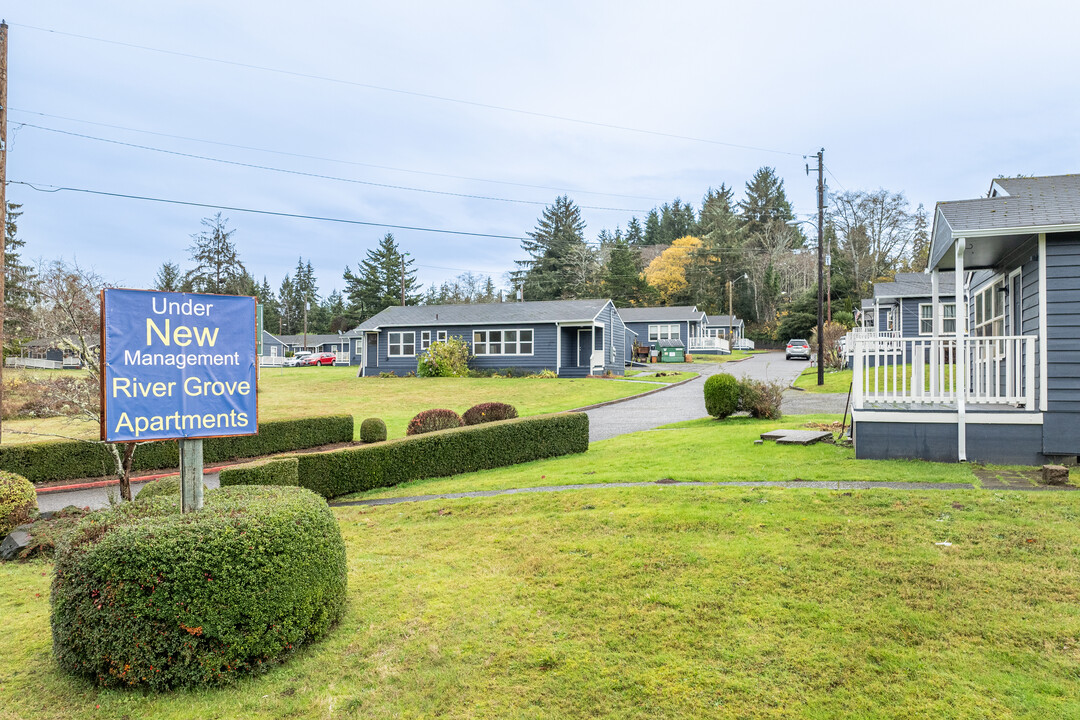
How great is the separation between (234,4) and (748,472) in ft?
52.4

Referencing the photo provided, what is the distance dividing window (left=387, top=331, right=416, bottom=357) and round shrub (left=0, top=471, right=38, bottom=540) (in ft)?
94.7

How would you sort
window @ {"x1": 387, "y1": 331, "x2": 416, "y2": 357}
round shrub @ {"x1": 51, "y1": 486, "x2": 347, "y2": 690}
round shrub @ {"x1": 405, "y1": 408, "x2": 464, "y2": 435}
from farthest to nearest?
1. window @ {"x1": 387, "y1": 331, "x2": 416, "y2": 357}
2. round shrub @ {"x1": 405, "y1": 408, "x2": 464, "y2": 435}
3. round shrub @ {"x1": 51, "y1": 486, "x2": 347, "y2": 690}

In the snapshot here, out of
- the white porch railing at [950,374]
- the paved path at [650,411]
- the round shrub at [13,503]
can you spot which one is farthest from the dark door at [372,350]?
the white porch railing at [950,374]

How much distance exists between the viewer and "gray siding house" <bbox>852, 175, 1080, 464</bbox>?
8.58m

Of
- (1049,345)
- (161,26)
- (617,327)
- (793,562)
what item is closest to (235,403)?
(793,562)

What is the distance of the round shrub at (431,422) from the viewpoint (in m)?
14.0

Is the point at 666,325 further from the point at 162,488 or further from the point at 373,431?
the point at 162,488

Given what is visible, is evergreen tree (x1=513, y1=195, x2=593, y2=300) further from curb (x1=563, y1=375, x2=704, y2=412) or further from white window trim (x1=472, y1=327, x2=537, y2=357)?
curb (x1=563, y1=375, x2=704, y2=412)

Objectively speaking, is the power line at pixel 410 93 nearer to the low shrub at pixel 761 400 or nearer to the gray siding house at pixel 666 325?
the low shrub at pixel 761 400

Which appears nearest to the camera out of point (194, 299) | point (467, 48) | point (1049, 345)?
point (194, 299)

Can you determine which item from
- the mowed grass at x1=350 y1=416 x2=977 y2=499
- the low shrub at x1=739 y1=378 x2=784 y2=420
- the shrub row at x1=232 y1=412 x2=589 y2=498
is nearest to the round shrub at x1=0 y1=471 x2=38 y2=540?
the shrub row at x1=232 y1=412 x2=589 y2=498

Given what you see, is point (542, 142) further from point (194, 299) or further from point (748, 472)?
point (194, 299)

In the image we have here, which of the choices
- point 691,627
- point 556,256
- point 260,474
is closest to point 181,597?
point 691,627

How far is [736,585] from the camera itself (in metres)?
4.63
